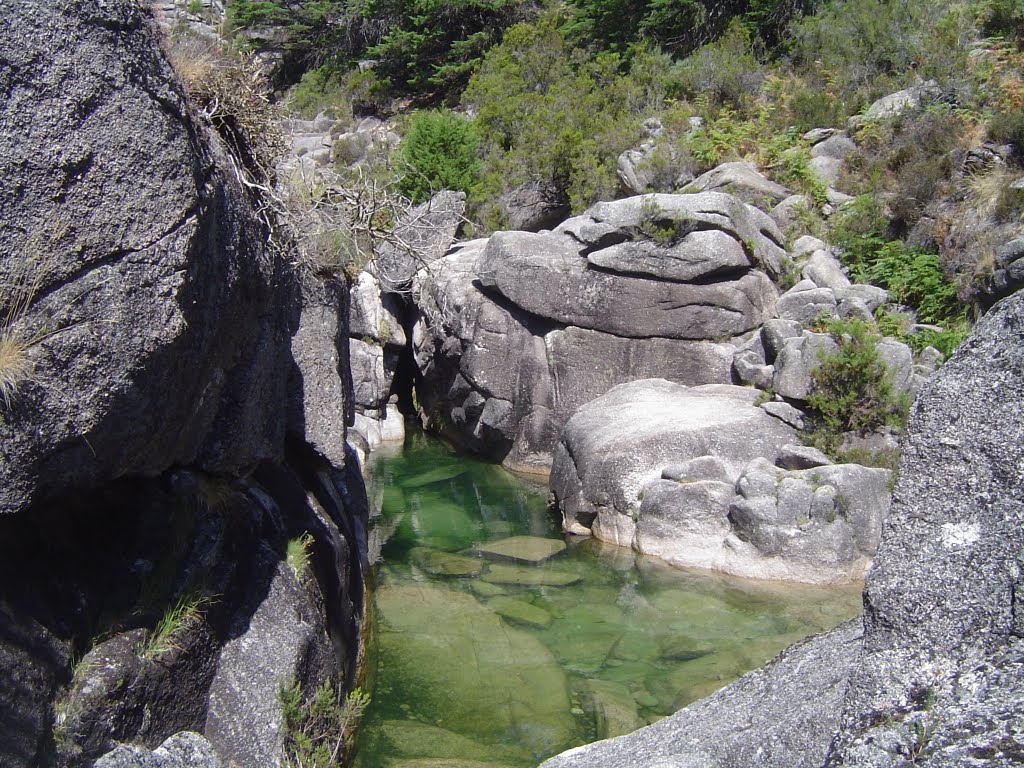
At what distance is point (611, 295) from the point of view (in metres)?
14.4

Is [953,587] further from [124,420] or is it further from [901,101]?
[901,101]

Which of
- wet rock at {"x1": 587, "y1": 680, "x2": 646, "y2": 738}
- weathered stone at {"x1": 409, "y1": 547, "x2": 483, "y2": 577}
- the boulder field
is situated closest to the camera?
wet rock at {"x1": 587, "y1": 680, "x2": 646, "y2": 738}

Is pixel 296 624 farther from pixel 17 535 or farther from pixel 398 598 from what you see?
pixel 398 598

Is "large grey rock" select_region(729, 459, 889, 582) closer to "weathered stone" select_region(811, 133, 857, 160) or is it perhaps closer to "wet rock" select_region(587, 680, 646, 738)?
"wet rock" select_region(587, 680, 646, 738)

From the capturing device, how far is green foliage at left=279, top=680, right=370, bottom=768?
524 cm

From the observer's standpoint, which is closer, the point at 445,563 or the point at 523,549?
the point at 445,563

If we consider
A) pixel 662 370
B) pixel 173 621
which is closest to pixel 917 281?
pixel 662 370

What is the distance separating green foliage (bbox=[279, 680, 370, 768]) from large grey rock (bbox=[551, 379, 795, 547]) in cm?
570

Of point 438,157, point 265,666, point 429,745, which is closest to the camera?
point 265,666

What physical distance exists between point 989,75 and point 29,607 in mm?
19157

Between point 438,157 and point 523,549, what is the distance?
1179 centimetres

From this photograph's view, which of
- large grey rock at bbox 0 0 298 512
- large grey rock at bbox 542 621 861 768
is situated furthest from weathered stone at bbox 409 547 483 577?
large grey rock at bbox 542 621 861 768

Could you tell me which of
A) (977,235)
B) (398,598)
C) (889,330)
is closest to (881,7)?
(977,235)

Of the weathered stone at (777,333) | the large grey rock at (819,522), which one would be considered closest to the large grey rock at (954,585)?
the large grey rock at (819,522)
